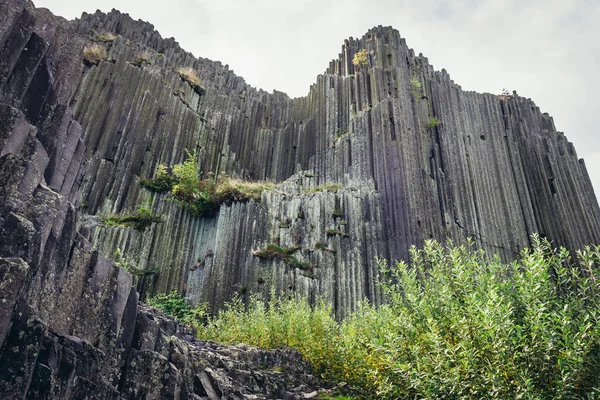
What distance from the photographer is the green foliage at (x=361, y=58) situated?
24.2 m

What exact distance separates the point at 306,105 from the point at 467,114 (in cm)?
895

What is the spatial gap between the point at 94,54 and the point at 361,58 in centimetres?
1331

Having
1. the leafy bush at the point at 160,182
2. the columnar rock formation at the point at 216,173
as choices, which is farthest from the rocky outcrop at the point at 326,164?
the leafy bush at the point at 160,182

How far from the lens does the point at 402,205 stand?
63.6 feet

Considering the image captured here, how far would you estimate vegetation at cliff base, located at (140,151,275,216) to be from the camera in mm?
19750

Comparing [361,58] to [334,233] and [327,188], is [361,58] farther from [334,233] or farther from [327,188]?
[334,233]

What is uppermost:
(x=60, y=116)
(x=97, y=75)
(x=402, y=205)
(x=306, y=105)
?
(x=306, y=105)

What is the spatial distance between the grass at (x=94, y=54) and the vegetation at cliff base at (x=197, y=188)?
257 inches

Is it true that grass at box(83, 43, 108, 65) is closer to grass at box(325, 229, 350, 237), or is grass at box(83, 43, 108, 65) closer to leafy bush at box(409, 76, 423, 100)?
grass at box(325, 229, 350, 237)

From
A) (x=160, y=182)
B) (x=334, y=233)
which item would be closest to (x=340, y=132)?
(x=334, y=233)

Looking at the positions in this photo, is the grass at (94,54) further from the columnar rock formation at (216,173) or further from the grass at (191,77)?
the grass at (191,77)

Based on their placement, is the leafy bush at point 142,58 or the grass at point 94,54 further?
the leafy bush at point 142,58

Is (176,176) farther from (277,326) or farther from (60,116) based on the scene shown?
(60,116)

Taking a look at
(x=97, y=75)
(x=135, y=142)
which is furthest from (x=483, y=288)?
(x=97, y=75)
